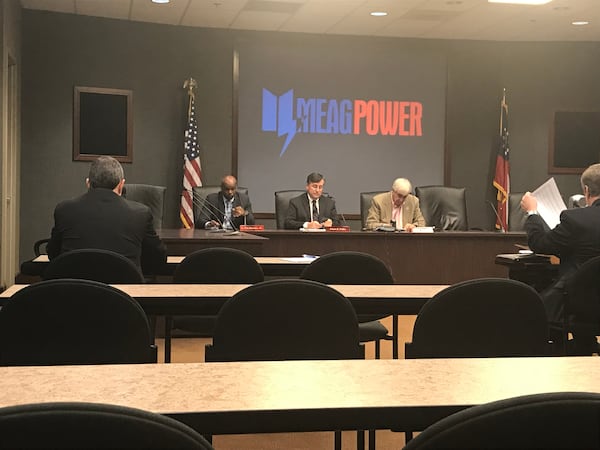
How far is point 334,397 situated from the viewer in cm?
159

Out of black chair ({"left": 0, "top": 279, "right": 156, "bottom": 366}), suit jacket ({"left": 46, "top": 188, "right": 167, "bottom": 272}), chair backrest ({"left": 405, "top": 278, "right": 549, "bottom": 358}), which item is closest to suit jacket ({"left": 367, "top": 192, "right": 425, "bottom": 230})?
suit jacket ({"left": 46, "top": 188, "right": 167, "bottom": 272})

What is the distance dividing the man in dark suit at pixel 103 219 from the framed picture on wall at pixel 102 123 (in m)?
5.62

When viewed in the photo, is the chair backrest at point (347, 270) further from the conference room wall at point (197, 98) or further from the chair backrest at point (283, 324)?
the conference room wall at point (197, 98)

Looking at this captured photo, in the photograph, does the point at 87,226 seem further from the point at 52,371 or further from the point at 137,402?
the point at 137,402

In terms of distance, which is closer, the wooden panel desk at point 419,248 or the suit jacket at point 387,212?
the wooden panel desk at point 419,248

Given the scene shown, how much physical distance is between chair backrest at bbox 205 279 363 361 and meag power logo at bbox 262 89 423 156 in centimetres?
820

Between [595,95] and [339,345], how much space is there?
9.67 metres

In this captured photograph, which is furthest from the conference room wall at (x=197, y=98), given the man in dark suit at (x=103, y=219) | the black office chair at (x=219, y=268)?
the black office chair at (x=219, y=268)

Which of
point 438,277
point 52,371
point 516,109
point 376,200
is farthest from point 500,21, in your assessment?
point 52,371

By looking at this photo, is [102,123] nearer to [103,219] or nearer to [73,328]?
[103,219]

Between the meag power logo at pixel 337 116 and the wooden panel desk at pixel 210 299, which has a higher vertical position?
the meag power logo at pixel 337 116

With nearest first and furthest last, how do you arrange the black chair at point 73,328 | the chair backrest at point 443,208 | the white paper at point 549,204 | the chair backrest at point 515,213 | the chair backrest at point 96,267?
A: the black chair at point 73,328 → the chair backrest at point 96,267 → the white paper at point 549,204 → the chair backrest at point 443,208 → the chair backrest at point 515,213

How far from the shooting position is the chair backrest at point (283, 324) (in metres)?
2.51

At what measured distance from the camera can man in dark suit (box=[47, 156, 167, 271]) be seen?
15.0ft
